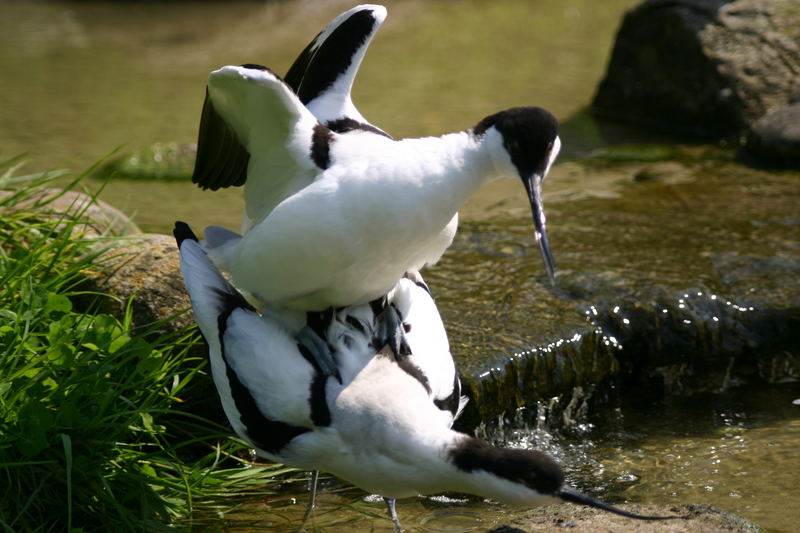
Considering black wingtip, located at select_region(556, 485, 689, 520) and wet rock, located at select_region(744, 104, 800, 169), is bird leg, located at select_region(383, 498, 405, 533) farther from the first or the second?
wet rock, located at select_region(744, 104, 800, 169)

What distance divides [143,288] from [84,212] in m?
0.47

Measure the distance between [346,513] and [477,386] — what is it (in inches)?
25.7

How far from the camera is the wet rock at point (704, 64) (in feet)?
24.6

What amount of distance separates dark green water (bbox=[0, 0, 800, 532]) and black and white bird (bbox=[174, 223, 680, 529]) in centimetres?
54

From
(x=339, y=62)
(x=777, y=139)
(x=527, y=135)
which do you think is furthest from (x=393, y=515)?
(x=777, y=139)

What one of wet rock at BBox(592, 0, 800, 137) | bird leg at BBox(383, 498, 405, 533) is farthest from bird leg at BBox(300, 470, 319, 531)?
wet rock at BBox(592, 0, 800, 137)

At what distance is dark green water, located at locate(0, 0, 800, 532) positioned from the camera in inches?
141

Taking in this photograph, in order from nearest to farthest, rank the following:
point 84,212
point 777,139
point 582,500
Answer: point 582,500
point 84,212
point 777,139

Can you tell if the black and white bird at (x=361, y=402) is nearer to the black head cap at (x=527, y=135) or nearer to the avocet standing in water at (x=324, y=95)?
the avocet standing in water at (x=324, y=95)

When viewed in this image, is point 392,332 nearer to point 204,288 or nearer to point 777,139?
point 204,288

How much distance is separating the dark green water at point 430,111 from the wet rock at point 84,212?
54 cm

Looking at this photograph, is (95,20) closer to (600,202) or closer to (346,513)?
(600,202)

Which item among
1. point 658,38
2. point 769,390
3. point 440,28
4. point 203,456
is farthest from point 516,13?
point 203,456

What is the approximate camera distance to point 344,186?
9.92 ft
